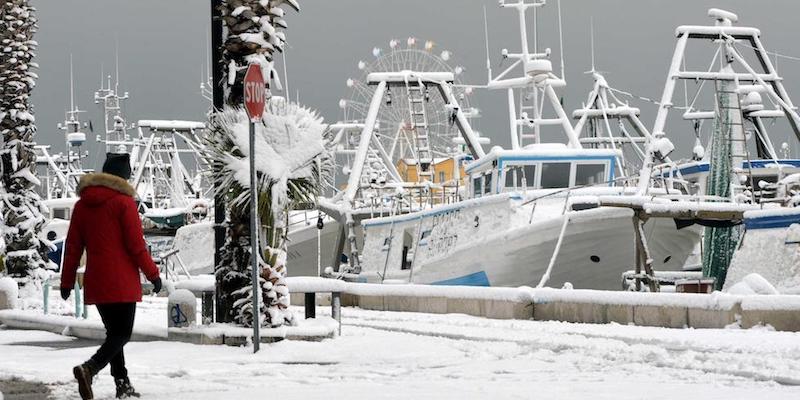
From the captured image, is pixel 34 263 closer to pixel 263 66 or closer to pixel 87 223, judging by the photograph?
pixel 263 66

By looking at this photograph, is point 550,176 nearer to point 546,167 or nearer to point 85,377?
point 546,167

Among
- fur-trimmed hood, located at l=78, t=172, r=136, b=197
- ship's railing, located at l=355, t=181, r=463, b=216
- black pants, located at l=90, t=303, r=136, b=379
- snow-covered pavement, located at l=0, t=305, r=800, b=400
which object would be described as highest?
ship's railing, located at l=355, t=181, r=463, b=216

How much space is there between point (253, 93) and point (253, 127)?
0.31m

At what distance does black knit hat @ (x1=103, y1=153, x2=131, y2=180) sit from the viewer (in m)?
9.30

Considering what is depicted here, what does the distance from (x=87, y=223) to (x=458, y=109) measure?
108 feet

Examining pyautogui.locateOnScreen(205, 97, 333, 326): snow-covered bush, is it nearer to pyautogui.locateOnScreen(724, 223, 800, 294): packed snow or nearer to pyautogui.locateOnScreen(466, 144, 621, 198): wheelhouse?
pyautogui.locateOnScreen(724, 223, 800, 294): packed snow

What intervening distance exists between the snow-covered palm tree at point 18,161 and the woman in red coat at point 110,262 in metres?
14.1

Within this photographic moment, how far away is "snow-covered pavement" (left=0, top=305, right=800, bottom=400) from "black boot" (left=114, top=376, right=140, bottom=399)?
0.21 m

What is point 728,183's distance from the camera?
29.2 m

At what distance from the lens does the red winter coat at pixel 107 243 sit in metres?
8.81

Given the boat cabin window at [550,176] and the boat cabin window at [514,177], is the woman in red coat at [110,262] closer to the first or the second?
the boat cabin window at [514,177]

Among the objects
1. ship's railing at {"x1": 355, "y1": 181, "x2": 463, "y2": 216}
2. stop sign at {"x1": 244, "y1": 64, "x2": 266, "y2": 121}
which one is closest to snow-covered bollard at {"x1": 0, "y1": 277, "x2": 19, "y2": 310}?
stop sign at {"x1": 244, "y1": 64, "x2": 266, "y2": 121}

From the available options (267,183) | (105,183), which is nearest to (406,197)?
(267,183)

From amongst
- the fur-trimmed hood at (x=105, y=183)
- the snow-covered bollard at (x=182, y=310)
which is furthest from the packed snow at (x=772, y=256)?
the fur-trimmed hood at (x=105, y=183)
